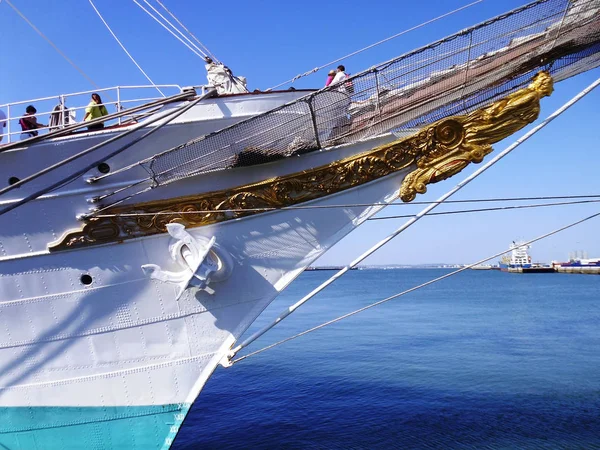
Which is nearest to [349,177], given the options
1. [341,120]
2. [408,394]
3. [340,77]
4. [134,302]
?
[341,120]

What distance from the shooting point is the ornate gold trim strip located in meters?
5.87

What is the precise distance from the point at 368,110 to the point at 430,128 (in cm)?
75

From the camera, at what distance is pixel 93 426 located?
21.1 ft

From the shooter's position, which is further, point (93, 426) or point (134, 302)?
Answer: point (93, 426)

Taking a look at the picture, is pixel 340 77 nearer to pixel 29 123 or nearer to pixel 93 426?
pixel 29 123

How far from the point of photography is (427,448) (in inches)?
356

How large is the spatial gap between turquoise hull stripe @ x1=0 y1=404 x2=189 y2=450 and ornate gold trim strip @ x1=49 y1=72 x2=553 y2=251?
79.8 inches

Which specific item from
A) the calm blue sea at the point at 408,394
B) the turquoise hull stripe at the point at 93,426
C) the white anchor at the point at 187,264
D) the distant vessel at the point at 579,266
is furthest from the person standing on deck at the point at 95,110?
the distant vessel at the point at 579,266

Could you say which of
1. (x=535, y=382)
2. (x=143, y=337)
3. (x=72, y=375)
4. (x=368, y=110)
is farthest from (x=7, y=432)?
(x=535, y=382)

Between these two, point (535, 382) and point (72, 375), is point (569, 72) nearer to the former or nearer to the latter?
point (72, 375)

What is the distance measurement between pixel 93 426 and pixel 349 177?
423 cm

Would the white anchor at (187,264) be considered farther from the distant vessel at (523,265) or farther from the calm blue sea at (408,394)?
the distant vessel at (523,265)

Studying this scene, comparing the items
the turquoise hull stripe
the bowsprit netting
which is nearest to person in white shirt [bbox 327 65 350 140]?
the bowsprit netting

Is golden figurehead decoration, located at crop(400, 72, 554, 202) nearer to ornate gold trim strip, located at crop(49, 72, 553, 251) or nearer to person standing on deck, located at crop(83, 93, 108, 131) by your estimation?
ornate gold trim strip, located at crop(49, 72, 553, 251)
